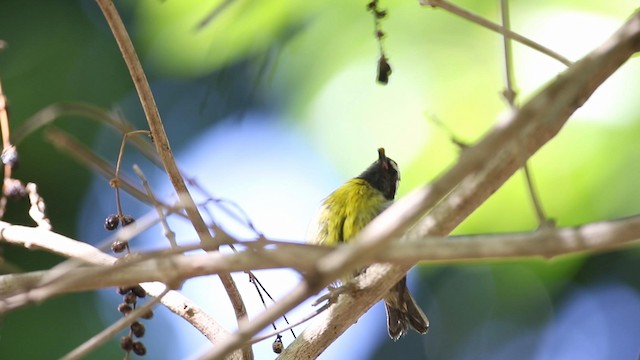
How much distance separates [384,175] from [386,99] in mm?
206

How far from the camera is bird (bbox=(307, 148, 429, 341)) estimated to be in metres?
2.02

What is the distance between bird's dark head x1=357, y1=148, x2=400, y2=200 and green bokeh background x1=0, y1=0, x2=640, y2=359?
38 millimetres

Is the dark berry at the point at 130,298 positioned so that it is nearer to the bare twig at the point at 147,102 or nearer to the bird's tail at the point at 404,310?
the bare twig at the point at 147,102

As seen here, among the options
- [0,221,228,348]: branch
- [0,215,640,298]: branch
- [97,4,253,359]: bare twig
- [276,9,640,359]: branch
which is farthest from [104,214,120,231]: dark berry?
[0,215,640,298]: branch

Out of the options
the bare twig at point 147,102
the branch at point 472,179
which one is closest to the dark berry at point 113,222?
the bare twig at point 147,102

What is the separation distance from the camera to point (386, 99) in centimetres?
256

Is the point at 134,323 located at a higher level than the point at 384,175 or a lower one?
lower

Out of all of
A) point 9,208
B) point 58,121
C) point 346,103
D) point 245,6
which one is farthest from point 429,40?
point 245,6

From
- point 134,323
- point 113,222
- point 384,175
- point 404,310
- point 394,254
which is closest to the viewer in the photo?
point 394,254

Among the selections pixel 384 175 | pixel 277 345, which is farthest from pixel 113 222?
pixel 384 175

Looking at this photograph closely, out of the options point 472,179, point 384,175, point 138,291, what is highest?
point 384,175

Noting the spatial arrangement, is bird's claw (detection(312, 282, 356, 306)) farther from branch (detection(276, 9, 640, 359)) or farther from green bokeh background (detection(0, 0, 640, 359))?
green bokeh background (detection(0, 0, 640, 359))

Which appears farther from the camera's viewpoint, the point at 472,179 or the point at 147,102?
the point at 147,102

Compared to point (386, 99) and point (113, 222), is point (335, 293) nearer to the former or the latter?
point (113, 222)
